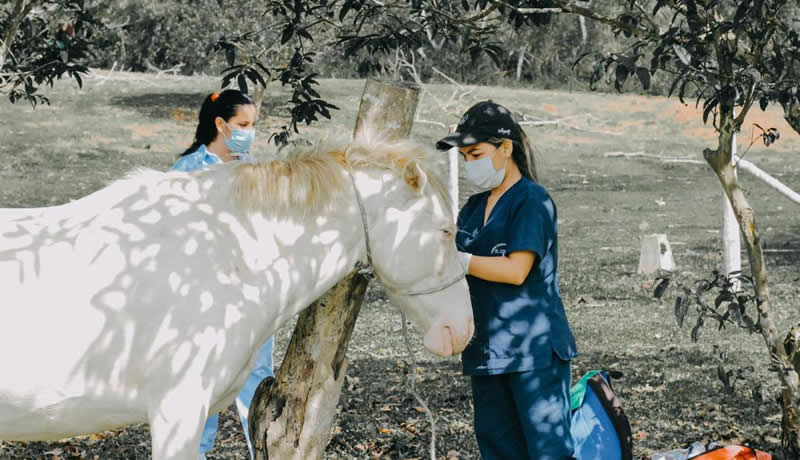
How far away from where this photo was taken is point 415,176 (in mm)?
3461

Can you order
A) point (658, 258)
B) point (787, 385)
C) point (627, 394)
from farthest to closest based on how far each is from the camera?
point (658, 258)
point (627, 394)
point (787, 385)

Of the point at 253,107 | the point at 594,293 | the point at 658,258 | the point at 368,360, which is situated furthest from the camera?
the point at 658,258

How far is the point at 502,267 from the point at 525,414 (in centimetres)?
60

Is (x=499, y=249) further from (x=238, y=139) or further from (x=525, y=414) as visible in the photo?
(x=238, y=139)

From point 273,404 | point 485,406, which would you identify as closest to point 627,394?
point 485,406

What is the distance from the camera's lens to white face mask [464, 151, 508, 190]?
3.85 meters

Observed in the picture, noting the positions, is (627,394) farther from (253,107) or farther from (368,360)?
(253,107)

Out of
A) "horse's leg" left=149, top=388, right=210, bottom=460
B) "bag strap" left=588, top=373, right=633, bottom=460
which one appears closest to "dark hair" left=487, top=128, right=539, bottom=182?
"bag strap" left=588, top=373, right=633, bottom=460

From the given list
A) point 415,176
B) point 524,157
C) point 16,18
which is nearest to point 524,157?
point 524,157

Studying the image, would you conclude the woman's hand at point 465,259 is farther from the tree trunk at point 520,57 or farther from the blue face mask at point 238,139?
the tree trunk at point 520,57

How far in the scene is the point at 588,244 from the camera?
15820 millimetres

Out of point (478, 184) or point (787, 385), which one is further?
point (787, 385)

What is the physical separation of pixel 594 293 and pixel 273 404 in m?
7.89

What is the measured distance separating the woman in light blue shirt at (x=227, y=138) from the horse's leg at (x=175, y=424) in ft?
5.92
